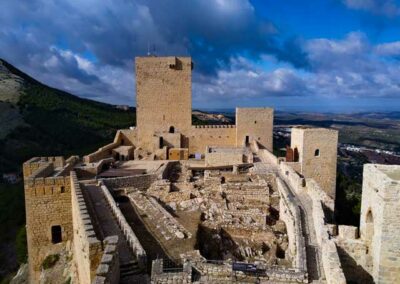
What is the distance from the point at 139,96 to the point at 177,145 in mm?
4486

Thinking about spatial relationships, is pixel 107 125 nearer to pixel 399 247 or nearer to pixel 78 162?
pixel 78 162

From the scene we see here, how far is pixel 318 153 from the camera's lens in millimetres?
17688

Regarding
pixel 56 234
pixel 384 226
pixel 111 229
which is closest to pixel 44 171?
pixel 56 234

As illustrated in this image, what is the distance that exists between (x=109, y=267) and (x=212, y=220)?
6117 millimetres

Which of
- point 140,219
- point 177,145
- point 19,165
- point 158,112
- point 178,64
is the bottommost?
point 19,165

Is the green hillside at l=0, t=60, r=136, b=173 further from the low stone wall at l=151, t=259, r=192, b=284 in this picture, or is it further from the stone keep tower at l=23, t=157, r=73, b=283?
the low stone wall at l=151, t=259, r=192, b=284

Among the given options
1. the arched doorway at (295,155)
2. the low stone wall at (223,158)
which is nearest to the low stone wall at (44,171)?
the low stone wall at (223,158)

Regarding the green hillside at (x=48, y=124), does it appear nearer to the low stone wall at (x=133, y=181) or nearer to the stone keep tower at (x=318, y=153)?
the low stone wall at (x=133, y=181)

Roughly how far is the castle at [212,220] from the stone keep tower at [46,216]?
0.03 meters

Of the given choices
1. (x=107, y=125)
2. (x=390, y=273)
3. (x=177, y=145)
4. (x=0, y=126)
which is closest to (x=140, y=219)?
(x=390, y=273)

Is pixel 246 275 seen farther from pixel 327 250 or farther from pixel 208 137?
pixel 208 137

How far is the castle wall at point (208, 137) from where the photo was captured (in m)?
24.5

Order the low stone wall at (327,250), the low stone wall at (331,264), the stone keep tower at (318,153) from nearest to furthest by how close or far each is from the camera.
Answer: the low stone wall at (331,264)
the low stone wall at (327,250)
the stone keep tower at (318,153)

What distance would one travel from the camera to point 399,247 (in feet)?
25.3
